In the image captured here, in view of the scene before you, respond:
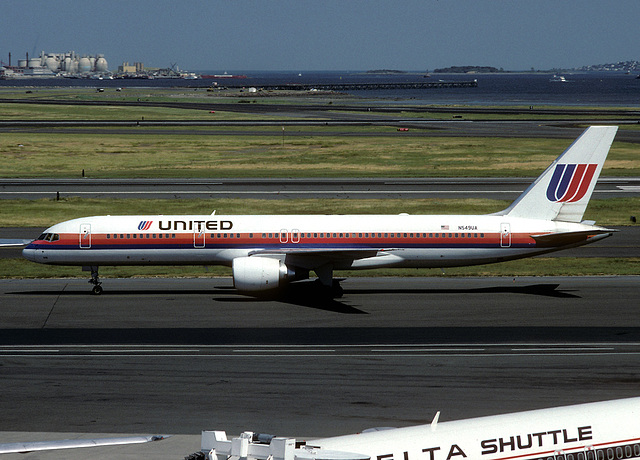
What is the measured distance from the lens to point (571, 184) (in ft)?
139

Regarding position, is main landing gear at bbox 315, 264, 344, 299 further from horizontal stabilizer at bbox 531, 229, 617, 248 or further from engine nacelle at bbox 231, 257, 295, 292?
horizontal stabilizer at bbox 531, 229, 617, 248

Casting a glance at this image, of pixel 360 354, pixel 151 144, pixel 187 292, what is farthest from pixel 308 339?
pixel 151 144

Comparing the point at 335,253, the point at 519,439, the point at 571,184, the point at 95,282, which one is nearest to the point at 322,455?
the point at 519,439

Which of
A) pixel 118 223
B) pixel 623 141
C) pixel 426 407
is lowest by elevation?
pixel 426 407

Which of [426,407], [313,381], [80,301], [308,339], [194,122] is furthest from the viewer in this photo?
[194,122]

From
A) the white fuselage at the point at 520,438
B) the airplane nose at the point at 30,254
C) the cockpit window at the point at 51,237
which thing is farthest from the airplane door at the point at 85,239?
the white fuselage at the point at 520,438

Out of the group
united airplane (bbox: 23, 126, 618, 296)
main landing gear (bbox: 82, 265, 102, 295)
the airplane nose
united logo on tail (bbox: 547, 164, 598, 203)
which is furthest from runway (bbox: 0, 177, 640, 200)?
the airplane nose

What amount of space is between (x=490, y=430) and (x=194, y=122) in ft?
459

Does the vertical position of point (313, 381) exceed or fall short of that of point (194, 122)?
it falls short

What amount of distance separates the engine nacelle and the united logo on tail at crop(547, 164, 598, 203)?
49.3ft

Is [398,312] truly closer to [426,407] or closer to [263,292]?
[263,292]

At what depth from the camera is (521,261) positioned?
5147 cm

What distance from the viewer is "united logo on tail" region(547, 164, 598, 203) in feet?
139

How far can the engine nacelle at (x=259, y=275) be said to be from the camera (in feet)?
129
